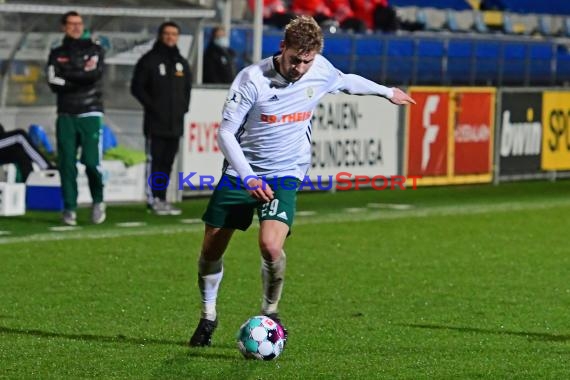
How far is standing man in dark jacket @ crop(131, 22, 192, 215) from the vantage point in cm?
1662

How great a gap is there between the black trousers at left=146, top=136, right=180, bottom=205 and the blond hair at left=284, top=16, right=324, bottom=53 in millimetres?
8882

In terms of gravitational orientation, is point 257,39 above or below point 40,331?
above

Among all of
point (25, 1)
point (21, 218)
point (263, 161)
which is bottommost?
point (21, 218)

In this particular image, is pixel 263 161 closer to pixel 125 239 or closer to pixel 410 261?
pixel 410 261

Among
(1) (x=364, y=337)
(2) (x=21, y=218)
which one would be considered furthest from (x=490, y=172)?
(1) (x=364, y=337)

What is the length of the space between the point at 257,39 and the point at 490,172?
15.2 feet

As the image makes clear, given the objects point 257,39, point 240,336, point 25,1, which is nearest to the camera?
point 240,336

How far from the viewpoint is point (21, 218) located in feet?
52.4

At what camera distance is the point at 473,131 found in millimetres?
21078

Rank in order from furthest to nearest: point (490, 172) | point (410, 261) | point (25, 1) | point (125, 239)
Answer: point (490, 172) < point (25, 1) < point (125, 239) < point (410, 261)

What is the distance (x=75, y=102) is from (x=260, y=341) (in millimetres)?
7496

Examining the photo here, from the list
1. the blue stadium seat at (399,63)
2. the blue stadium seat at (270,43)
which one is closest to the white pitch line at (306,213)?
the blue stadium seat at (270,43)
